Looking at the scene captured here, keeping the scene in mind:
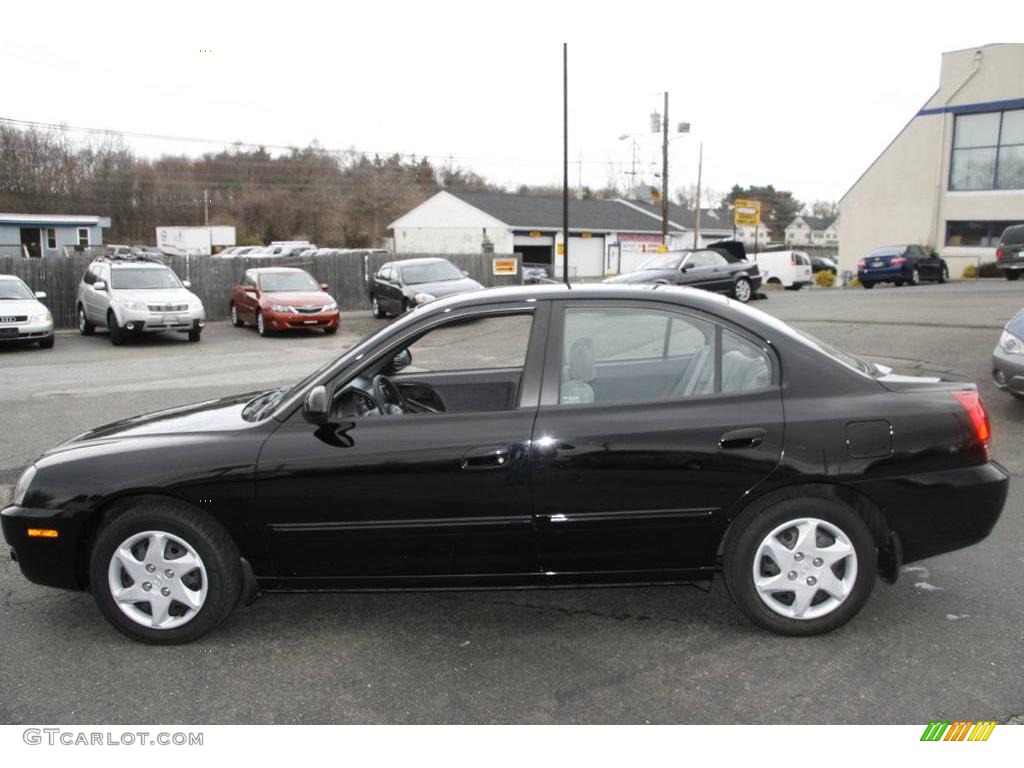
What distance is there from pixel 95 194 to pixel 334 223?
59.8 feet

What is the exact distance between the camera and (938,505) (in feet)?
11.8

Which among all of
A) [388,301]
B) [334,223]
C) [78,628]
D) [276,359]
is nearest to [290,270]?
[388,301]

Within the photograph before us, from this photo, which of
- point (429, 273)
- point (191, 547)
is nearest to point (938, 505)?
point (191, 547)

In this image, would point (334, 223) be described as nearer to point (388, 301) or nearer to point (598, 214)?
point (598, 214)

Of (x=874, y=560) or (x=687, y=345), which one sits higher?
(x=687, y=345)

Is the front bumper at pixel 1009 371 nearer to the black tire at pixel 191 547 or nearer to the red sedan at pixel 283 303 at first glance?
the black tire at pixel 191 547

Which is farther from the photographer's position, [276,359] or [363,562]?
[276,359]

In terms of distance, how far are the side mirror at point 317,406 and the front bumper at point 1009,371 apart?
6361 mm

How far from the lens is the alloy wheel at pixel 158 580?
3611 millimetres

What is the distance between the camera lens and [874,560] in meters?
3.57

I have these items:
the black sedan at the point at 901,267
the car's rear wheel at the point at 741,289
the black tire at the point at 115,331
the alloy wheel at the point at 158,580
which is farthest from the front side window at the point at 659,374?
the black sedan at the point at 901,267

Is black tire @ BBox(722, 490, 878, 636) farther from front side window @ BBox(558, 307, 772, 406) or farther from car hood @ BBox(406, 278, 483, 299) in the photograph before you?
car hood @ BBox(406, 278, 483, 299)

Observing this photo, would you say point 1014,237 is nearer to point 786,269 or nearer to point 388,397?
point 786,269

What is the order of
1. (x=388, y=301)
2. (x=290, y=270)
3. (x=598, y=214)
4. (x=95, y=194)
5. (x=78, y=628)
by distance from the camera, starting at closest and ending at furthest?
(x=78, y=628) < (x=290, y=270) < (x=388, y=301) < (x=598, y=214) < (x=95, y=194)
